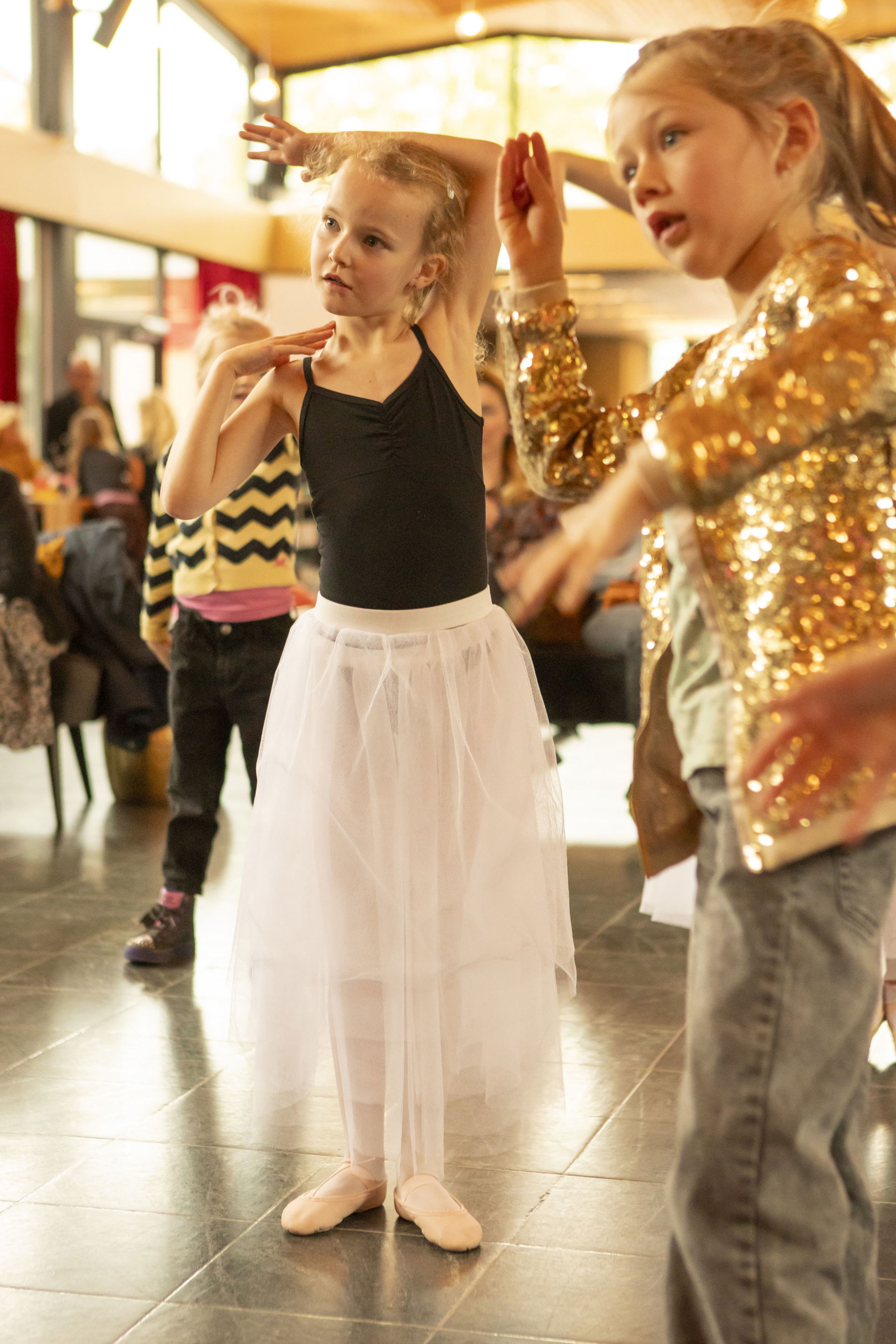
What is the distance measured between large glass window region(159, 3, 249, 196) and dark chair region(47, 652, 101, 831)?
27.4 feet

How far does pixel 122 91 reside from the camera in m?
11.7

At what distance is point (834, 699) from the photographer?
101 centimetres

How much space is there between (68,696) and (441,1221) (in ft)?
9.76

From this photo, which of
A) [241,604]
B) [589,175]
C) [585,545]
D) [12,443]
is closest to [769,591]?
[585,545]

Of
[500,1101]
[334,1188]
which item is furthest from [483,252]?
[334,1188]

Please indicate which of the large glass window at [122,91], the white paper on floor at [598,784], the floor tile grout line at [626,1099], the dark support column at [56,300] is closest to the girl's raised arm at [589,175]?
the floor tile grout line at [626,1099]

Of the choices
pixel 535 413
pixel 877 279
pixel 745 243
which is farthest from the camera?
pixel 535 413

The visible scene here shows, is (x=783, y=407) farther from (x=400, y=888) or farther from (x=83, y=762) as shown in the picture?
(x=83, y=762)

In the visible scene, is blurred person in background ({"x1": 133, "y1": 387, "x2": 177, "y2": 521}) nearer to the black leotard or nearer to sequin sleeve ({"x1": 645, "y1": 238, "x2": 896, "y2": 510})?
the black leotard

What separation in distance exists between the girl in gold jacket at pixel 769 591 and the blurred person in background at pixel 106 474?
5416 mm

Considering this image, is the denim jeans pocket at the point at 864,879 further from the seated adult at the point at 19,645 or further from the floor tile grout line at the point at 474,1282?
the seated adult at the point at 19,645

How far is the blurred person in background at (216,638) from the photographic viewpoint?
3.32 metres

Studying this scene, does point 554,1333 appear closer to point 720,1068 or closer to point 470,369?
point 720,1068

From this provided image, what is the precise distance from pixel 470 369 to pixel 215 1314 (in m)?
1.28
